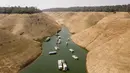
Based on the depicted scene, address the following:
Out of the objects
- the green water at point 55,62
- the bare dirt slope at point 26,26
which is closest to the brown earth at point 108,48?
the green water at point 55,62

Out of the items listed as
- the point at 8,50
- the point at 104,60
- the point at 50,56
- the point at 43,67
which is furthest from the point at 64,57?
the point at 8,50

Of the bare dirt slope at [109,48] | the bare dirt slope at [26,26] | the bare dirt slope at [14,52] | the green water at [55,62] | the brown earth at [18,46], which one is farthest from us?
the bare dirt slope at [26,26]

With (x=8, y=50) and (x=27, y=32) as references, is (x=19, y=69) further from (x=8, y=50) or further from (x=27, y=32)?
(x=27, y=32)

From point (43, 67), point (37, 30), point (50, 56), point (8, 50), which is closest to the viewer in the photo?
point (43, 67)

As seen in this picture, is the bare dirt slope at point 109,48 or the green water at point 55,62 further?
the green water at point 55,62

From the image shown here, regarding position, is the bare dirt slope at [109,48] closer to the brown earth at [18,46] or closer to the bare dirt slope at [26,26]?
the brown earth at [18,46]

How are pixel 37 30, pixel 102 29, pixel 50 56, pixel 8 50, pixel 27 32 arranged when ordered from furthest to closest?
pixel 37 30 → pixel 27 32 → pixel 102 29 → pixel 50 56 → pixel 8 50

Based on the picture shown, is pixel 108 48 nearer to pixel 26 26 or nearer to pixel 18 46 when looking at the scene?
pixel 18 46
